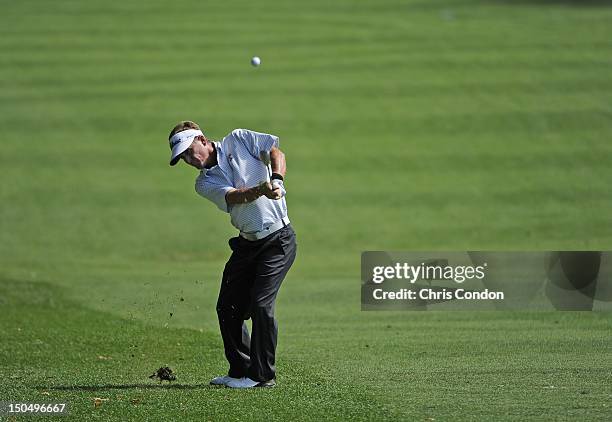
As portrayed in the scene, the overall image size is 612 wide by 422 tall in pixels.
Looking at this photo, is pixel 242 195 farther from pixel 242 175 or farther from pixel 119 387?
pixel 119 387

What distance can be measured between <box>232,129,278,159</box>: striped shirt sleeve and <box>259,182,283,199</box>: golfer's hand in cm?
41

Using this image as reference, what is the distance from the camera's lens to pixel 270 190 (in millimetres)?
7148

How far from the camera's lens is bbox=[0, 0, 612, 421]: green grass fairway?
7.95 m

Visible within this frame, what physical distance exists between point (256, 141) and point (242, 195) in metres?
0.40

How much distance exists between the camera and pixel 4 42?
30000 millimetres

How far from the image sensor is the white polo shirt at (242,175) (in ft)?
24.8

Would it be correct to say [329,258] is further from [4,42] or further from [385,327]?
[4,42]

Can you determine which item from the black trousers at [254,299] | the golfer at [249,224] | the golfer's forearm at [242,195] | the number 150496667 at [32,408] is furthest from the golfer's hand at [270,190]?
the number 150496667 at [32,408]

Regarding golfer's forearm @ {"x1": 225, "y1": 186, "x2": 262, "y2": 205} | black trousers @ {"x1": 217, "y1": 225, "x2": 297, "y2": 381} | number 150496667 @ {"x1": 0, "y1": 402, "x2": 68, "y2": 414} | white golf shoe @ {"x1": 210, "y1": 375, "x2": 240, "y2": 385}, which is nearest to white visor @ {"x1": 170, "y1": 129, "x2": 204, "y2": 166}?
golfer's forearm @ {"x1": 225, "y1": 186, "x2": 262, "y2": 205}

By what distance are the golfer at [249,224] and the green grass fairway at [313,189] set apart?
1.18 feet

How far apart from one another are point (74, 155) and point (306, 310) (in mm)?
12139

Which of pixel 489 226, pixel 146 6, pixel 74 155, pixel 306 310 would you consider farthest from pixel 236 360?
pixel 146 6

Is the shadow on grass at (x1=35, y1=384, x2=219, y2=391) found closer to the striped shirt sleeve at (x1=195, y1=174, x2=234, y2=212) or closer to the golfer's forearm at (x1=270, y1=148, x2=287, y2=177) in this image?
the striped shirt sleeve at (x1=195, y1=174, x2=234, y2=212)

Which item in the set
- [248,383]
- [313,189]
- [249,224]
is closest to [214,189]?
[249,224]
